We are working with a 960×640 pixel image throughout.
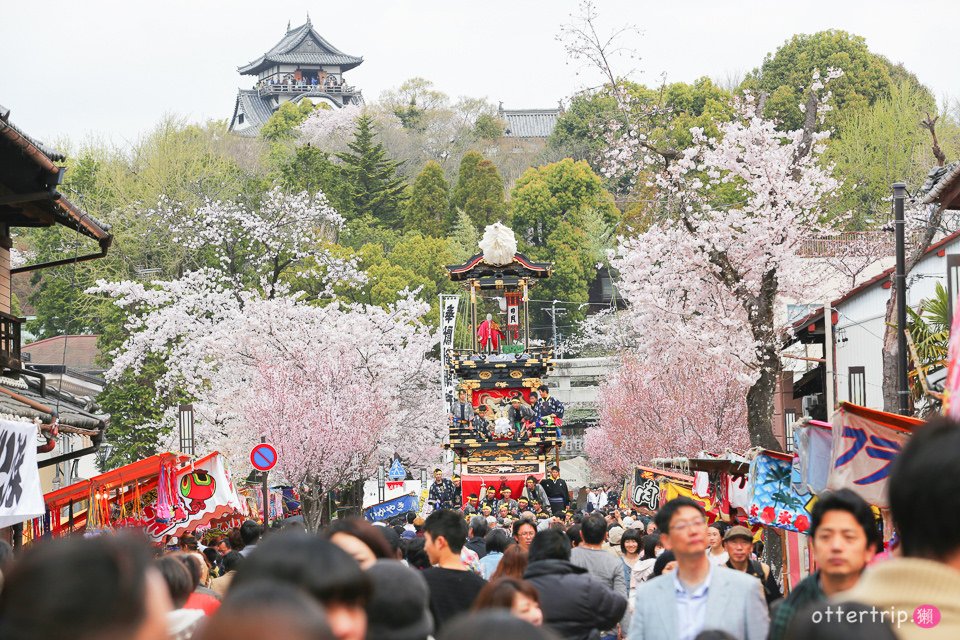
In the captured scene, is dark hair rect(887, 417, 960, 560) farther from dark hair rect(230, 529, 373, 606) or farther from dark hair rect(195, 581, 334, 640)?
dark hair rect(230, 529, 373, 606)

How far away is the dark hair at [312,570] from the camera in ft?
13.7

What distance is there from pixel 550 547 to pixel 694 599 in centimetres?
174

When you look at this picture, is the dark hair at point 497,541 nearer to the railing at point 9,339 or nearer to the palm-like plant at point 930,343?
the palm-like plant at point 930,343

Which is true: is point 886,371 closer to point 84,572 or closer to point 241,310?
point 84,572

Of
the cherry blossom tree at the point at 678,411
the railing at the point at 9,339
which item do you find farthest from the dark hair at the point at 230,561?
the cherry blossom tree at the point at 678,411

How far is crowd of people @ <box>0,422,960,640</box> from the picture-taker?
303 cm

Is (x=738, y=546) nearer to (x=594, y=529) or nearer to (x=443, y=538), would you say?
(x=594, y=529)

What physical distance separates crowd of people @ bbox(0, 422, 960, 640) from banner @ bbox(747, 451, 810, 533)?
3179 millimetres

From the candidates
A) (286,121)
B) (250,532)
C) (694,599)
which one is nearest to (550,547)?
(694,599)

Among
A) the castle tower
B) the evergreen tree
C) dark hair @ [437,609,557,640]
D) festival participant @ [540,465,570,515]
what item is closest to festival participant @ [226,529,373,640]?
dark hair @ [437,609,557,640]

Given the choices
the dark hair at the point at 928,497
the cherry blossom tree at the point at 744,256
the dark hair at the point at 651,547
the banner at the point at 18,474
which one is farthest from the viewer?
the cherry blossom tree at the point at 744,256

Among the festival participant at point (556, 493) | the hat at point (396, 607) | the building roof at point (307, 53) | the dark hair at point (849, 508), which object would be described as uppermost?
the building roof at point (307, 53)

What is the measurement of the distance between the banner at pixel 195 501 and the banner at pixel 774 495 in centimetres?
741
